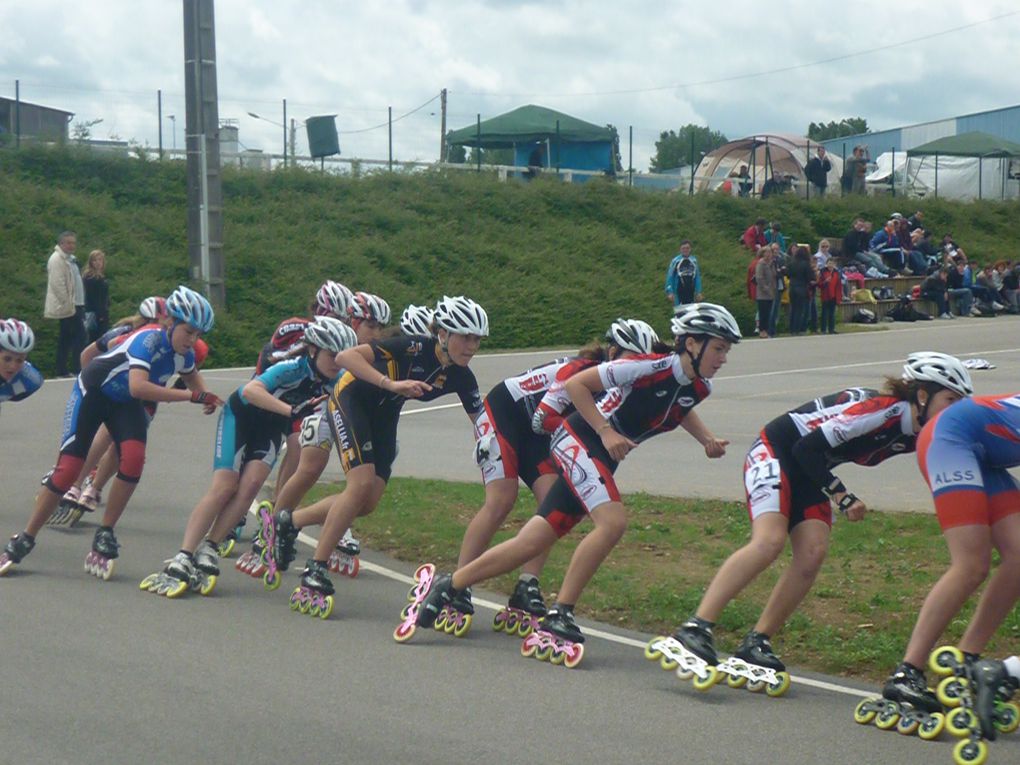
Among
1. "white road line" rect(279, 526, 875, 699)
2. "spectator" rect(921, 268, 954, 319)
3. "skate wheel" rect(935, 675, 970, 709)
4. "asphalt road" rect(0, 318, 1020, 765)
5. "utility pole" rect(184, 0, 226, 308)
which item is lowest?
"white road line" rect(279, 526, 875, 699)

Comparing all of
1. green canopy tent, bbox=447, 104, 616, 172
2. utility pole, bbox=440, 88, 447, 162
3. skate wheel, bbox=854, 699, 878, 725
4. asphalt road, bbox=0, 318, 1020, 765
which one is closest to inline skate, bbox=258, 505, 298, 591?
asphalt road, bbox=0, 318, 1020, 765

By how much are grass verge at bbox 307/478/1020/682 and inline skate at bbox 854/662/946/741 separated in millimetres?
1204

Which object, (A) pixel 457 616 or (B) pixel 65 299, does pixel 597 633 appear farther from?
(B) pixel 65 299

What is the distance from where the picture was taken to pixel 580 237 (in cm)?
4006

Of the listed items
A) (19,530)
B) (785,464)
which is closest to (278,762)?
(785,464)

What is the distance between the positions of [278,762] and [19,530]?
21.6 ft

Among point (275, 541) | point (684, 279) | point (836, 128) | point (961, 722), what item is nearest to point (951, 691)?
point (961, 722)

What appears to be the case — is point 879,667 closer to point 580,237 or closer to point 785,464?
point 785,464

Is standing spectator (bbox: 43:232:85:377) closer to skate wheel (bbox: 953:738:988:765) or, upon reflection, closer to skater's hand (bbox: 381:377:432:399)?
skater's hand (bbox: 381:377:432:399)

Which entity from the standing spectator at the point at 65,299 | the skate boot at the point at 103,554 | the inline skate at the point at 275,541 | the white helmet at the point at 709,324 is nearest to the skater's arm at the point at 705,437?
the white helmet at the point at 709,324

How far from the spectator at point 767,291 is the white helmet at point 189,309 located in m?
22.0

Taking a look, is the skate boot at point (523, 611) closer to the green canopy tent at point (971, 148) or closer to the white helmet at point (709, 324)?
the white helmet at point (709, 324)

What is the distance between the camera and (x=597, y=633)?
8.63 meters

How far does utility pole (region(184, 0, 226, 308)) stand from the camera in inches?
1044
